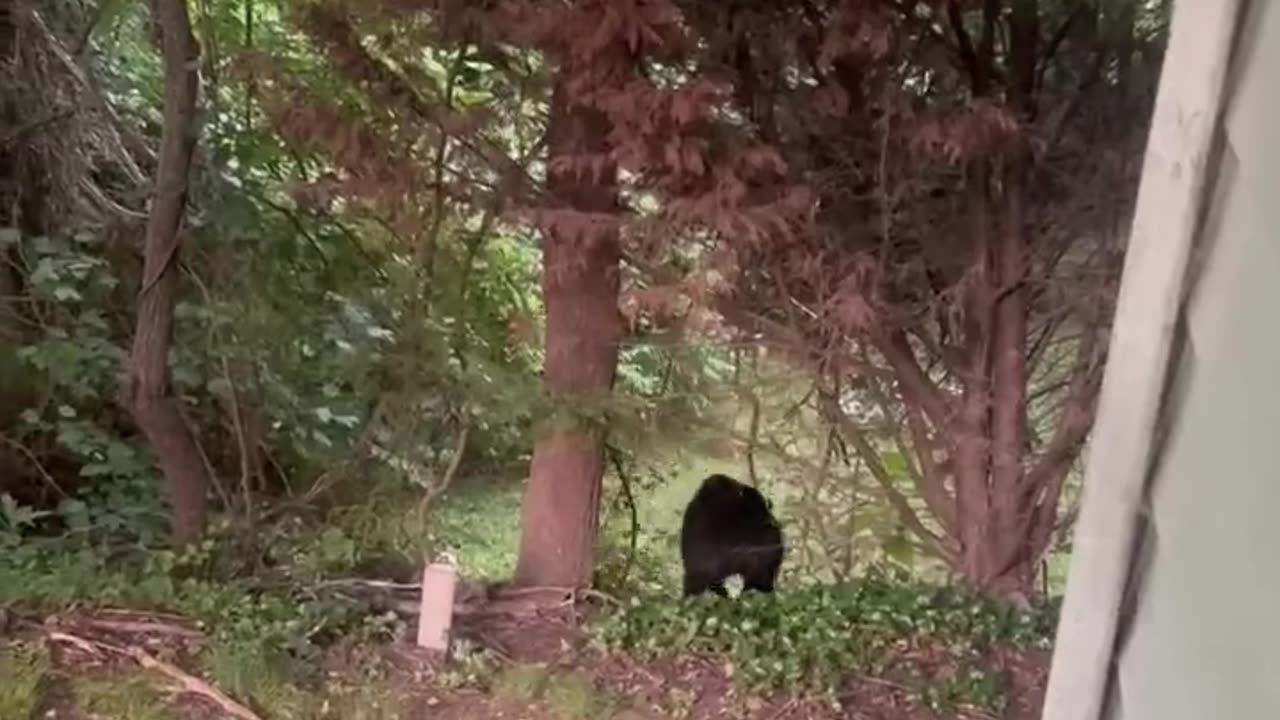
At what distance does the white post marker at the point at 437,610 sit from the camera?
1.89 m

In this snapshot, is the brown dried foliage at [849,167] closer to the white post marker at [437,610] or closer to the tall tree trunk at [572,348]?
the tall tree trunk at [572,348]

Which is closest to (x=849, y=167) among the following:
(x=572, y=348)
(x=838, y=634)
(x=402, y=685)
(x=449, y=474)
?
(x=572, y=348)

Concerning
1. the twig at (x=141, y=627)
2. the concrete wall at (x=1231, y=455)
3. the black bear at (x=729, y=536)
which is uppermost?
the concrete wall at (x=1231, y=455)

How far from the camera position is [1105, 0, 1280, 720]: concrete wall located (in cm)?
71

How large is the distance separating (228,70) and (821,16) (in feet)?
2.71

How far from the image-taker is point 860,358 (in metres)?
2.04

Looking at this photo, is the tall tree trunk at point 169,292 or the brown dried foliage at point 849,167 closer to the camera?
the brown dried foliage at point 849,167

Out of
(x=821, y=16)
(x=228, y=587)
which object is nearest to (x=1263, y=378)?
(x=821, y=16)

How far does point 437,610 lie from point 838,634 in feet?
1.64

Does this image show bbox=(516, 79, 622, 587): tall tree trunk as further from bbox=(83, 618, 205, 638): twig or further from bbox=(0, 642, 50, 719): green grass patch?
bbox=(0, 642, 50, 719): green grass patch

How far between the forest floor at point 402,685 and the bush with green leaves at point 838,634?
20mm

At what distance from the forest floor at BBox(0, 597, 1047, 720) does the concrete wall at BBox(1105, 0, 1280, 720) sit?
0.93m

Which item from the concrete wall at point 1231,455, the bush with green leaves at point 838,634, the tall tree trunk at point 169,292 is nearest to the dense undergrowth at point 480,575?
the bush with green leaves at point 838,634

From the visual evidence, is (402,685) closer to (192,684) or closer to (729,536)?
(192,684)
